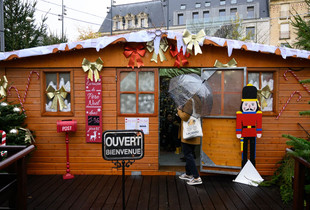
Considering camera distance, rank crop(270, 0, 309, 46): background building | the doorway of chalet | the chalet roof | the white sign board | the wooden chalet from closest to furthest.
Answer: the wooden chalet, the white sign board, the doorway of chalet, crop(270, 0, 309, 46): background building, the chalet roof

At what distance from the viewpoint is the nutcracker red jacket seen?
14.1ft

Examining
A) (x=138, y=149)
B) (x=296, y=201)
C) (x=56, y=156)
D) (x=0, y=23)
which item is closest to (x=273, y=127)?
(x=296, y=201)

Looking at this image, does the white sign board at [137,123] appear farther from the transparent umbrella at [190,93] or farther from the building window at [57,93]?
the building window at [57,93]

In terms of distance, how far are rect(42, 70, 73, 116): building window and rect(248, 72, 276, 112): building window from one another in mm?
4096

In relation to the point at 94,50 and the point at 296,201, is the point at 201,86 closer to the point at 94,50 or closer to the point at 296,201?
the point at 296,201

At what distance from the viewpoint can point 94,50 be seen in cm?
470

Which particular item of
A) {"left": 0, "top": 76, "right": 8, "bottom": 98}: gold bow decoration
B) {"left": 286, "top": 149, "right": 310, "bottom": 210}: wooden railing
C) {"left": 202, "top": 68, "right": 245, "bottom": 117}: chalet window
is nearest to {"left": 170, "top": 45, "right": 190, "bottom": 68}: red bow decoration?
{"left": 202, "top": 68, "right": 245, "bottom": 117}: chalet window

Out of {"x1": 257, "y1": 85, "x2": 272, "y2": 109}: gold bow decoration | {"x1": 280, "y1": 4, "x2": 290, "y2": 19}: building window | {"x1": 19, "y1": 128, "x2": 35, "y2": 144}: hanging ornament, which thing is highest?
{"x1": 280, "y1": 4, "x2": 290, "y2": 19}: building window

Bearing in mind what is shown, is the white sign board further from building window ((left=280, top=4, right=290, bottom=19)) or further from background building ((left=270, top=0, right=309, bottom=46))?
building window ((left=280, top=4, right=290, bottom=19))

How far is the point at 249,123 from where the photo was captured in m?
4.32

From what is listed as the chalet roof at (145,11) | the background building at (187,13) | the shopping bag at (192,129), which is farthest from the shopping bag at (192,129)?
the chalet roof at (145,11)

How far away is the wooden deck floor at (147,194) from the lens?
11.4 feet

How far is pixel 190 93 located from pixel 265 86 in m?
2.00

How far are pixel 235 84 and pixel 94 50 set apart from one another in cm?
315
